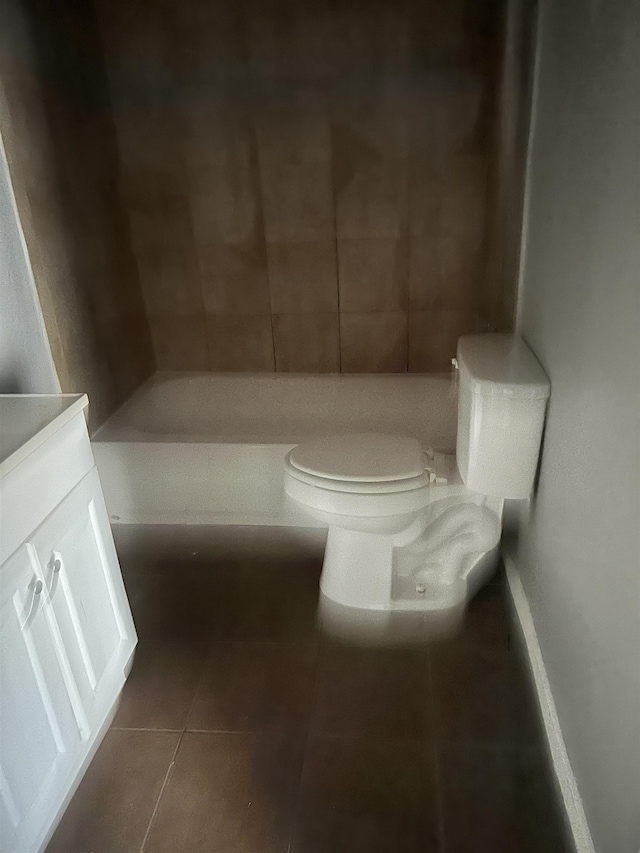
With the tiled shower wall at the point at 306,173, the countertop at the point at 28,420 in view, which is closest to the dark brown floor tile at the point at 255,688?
the countertop at the point at 28,420

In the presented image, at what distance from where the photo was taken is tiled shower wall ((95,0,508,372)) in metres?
2.22

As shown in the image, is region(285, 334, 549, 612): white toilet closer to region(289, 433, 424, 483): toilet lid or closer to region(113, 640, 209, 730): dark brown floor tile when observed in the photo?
region(289, 433, 424, 483): toilet lid

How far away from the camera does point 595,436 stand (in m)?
1.19

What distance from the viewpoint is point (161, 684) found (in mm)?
1674

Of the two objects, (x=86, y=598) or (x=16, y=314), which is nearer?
(x=86, y=598)

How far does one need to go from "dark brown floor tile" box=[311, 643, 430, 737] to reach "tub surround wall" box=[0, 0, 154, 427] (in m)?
1.22

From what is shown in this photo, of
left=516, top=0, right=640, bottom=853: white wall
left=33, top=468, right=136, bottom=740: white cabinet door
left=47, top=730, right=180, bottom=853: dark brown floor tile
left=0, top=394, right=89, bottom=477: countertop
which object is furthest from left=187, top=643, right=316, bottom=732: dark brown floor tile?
left=0, top=394, right=89, bottom=477: countertop

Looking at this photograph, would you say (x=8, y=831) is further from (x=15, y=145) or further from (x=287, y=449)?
(x=15, y=145)

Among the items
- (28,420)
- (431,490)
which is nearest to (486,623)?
(431,490)

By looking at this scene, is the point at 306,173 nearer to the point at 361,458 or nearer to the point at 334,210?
the point at 334,210

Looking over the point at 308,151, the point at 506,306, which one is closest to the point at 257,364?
the point at 308,151

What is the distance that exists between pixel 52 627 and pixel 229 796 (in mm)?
530

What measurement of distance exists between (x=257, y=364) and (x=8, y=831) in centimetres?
186

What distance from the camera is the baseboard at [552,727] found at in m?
1.22
